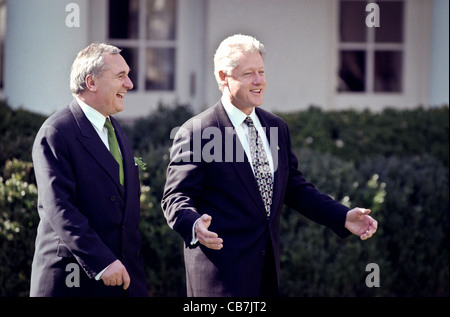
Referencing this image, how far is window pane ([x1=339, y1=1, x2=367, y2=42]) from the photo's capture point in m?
8.92

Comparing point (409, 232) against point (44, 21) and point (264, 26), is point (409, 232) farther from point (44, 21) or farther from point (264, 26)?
point (44, 21)

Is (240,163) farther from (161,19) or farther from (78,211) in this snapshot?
(161,19)

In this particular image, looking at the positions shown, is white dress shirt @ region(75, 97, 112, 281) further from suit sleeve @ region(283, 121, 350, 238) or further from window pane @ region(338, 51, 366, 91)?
window pane @ region(338, 51, 366, 91)

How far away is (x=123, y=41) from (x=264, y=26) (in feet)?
5.75

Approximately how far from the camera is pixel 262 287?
3.76m

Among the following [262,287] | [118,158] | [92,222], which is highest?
[118,158]

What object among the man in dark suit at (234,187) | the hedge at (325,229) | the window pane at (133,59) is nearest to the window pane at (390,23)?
the hedge at (325,229)

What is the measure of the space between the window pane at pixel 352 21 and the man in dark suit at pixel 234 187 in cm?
541

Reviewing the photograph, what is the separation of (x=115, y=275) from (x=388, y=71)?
6494 millimetres

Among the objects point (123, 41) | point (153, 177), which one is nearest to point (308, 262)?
point (153, 177)

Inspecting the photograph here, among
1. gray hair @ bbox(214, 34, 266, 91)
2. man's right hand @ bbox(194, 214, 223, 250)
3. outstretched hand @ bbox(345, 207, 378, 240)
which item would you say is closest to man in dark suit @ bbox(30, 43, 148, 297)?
man's right hand @ bbox(194, 214, 223, 250)

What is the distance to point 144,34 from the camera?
8.78m

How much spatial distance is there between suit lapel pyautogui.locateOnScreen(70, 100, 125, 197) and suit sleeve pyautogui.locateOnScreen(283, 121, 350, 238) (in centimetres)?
98

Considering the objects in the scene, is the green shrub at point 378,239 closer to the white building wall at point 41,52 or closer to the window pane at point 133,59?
the white building wall at point 41,52
